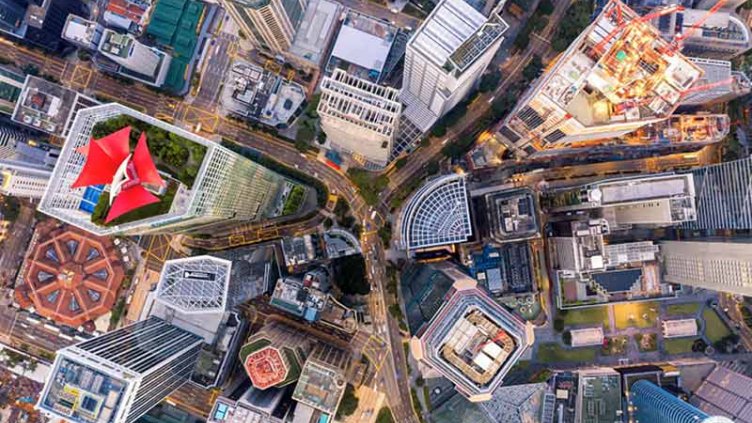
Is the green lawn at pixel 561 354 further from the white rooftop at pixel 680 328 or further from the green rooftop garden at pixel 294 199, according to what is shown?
the green rooftop garden at pixel 294 199

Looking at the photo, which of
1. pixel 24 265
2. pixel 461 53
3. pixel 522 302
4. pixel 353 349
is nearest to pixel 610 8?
pixel 461 53

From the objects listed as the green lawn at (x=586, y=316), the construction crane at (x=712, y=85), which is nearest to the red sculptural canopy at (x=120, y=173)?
the green lawn at (x=586, y=316)

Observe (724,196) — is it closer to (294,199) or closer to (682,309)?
(682,309)

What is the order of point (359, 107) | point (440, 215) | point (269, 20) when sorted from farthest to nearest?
1. point (269, 20)
2. point (440, 215)
3. point (359, 107)

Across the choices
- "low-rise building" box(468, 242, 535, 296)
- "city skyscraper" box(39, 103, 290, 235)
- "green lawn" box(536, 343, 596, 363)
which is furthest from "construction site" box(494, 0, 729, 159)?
"city skyscraper" box(39, 103, 290, 235)

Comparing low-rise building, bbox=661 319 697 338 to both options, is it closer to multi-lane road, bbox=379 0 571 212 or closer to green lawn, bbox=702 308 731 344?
green lawn, bbox=702 308 731 344

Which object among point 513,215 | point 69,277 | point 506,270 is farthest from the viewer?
point 69,277

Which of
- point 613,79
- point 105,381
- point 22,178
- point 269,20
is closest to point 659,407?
point 613,79
